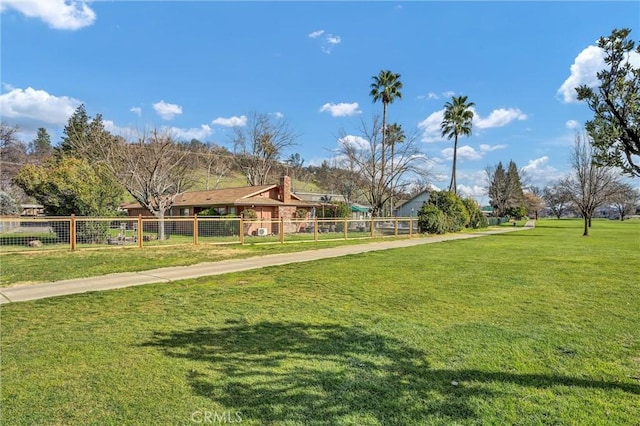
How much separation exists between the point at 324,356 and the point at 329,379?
554 mm

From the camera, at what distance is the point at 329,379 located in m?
3.53

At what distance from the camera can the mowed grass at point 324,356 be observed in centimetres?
299

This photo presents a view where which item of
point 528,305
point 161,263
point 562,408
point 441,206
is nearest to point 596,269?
point 528,305

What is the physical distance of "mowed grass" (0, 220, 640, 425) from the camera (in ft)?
9.81

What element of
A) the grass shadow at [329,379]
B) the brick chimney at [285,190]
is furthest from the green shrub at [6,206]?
the grass shadow at [329,379]

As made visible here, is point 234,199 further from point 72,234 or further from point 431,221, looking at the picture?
point 72,234

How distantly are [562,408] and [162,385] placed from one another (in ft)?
11.0

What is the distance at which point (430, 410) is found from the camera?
3004 mm

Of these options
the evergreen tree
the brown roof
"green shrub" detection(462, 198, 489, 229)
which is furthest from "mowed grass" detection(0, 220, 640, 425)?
the evergreen tree

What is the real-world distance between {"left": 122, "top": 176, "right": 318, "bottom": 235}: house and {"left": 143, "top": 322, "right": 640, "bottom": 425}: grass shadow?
21.4 m

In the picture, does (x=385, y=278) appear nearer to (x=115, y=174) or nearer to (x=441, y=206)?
(x=115, y=174)

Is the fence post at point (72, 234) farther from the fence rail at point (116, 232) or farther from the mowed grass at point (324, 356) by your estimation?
the mowed grass at point (324, 356)

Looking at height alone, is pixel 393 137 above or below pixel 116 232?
above

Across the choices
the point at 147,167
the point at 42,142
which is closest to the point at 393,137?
the point at 147,167
